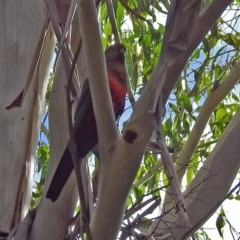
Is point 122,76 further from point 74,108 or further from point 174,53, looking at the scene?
point 174,53

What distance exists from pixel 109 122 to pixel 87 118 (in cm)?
52

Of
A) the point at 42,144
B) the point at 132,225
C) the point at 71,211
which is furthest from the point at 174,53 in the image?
the point at 42,144

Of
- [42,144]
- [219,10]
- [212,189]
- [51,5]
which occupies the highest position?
[42,144]

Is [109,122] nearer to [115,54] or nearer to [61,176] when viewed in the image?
[61,176]

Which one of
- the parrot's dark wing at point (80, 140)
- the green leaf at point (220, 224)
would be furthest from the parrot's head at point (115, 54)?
the green leaf at point (220, 224)

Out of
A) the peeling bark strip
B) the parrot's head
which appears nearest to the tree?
the peeling bark strip

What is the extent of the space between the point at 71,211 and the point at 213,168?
0.35 metres

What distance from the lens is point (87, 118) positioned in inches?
58.7

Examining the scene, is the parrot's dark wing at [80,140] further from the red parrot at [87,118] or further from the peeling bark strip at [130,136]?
the peeling bark strip at [130,136]

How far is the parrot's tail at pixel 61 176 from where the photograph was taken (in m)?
1.27

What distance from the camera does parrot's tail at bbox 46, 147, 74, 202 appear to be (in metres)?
1.27

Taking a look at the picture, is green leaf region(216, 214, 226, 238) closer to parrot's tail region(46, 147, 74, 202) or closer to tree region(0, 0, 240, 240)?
tree region(0, 0, 240, 240)

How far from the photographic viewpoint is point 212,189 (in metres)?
1.36

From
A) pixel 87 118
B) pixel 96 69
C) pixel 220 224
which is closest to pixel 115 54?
pixel 87 118
